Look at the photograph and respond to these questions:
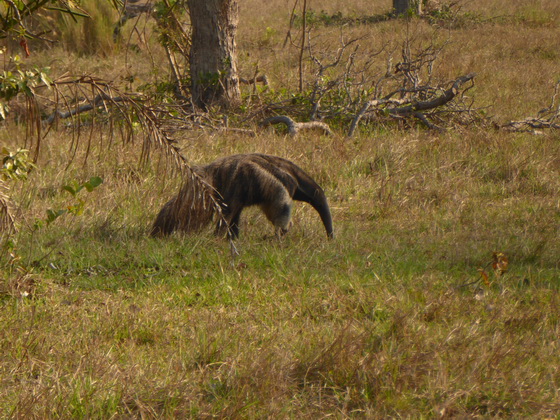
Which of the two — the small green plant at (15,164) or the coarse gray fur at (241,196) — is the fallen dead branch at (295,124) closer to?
the coarse gray fur at (241,196)

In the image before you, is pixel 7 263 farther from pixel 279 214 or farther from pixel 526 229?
pixel 526 229

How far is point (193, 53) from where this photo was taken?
34.1ft

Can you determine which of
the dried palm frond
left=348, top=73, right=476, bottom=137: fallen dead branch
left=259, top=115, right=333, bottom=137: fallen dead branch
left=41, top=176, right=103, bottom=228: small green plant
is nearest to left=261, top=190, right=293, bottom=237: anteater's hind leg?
left=41, top=176, right=103, bottom=228: small green plant

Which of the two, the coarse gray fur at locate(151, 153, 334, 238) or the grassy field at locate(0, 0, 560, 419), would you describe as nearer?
the grassy field at locate(0, 0, 560, 419)

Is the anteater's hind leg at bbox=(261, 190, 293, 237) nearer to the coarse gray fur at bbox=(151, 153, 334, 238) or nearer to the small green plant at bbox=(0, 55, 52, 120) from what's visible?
the coarse gray fur at bbox=(151, 153, 334, 238)

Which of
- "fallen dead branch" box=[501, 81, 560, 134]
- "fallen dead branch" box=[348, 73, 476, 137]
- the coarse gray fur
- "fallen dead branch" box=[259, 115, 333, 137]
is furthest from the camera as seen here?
"fallen dead branch" box=[501, 81, 560, 134]

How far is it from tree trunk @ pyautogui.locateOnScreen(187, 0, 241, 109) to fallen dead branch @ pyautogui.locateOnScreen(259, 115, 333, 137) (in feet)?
3.69

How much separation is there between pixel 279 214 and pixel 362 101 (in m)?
4.22

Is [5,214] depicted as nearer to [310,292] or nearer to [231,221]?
[310,292]

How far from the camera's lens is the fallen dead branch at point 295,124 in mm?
8906

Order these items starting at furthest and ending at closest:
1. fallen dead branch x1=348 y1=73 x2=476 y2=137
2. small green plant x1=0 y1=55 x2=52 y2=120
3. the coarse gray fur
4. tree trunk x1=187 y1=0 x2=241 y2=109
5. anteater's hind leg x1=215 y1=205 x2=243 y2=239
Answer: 1. tree trunk x1=187 y1=0 x2=241 y2=109
2. fallen dead branch x1=348 y1=73 x2=476 y2=137
3. anteater's hind leg x1=215 y1=205 x2=243 y2=239
4. the coarse gray fur
5. small green plant x1=0 y1=55 x2=52 y2=120

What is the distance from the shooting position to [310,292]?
457 cm

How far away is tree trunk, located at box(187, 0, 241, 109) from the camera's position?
1010 cm

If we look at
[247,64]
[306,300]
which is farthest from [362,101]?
[306,300]
